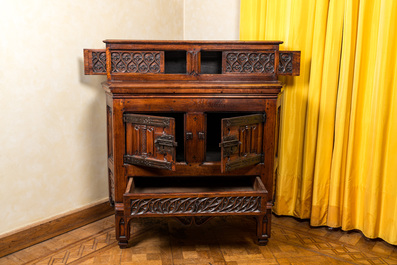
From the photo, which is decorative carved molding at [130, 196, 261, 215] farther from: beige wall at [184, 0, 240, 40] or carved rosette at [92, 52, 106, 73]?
beige wall at [184, 0, 240, 40]

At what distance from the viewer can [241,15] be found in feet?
10.2

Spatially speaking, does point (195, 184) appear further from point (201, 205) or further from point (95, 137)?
point (95, 137)

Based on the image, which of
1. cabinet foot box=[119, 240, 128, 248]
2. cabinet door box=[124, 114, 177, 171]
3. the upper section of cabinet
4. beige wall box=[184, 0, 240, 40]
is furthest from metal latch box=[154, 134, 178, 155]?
beige wall box=[184, 0, 240, 40]

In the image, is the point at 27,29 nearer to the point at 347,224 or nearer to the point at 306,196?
the point at 306,196

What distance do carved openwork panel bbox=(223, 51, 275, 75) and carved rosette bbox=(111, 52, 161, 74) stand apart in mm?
424

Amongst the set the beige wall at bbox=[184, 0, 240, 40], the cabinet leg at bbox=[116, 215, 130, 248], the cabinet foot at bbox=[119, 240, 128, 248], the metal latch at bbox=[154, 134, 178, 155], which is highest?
the beige wall at bbox=[184, 0, 240, 40]

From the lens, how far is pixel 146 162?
240 cm

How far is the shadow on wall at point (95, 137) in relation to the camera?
2.88m

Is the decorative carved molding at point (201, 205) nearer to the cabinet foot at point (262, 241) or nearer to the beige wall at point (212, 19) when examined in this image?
the cabinet foot at point (262, 241)

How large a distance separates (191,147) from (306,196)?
41.6 inches

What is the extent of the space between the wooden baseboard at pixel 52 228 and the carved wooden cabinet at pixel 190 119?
515 millimetres

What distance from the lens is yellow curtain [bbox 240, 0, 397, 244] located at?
8.25 ft

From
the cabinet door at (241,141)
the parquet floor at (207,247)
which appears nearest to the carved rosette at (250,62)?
the cabinet door at (241,141)

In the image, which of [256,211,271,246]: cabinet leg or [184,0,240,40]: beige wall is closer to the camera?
[256,211,271,246]: cabinet leg
